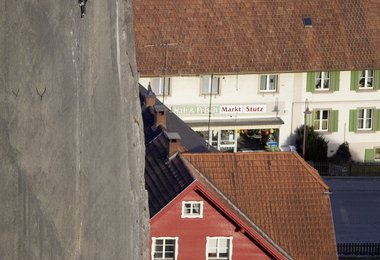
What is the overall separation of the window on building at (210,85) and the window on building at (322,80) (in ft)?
10.9

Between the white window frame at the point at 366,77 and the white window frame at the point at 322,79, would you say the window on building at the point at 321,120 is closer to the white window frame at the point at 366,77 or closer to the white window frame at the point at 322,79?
the white window frame at the point at 322,79

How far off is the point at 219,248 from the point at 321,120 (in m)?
20.8

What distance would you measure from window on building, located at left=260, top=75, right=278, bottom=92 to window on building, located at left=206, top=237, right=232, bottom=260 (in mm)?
19344

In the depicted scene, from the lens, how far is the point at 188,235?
2839 cm

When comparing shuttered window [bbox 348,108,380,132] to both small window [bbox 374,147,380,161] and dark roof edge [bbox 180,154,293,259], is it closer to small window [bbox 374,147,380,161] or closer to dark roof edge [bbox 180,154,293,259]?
small window [bbox 374,147,380,161]

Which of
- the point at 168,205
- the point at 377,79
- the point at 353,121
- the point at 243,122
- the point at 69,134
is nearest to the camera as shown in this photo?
the point at 69,134

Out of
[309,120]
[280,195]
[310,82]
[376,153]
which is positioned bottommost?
[280,195]

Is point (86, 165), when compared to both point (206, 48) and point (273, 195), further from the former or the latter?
point (206, 48)

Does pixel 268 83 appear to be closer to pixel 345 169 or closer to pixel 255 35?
pixel 255 35

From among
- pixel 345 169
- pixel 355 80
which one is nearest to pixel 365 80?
pixel 355 80

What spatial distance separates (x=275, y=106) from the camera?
48031 millimetres

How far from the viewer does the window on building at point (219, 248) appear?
2830 centimetres

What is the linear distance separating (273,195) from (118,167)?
2410 cm

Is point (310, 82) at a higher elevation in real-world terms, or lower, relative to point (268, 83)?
higher
